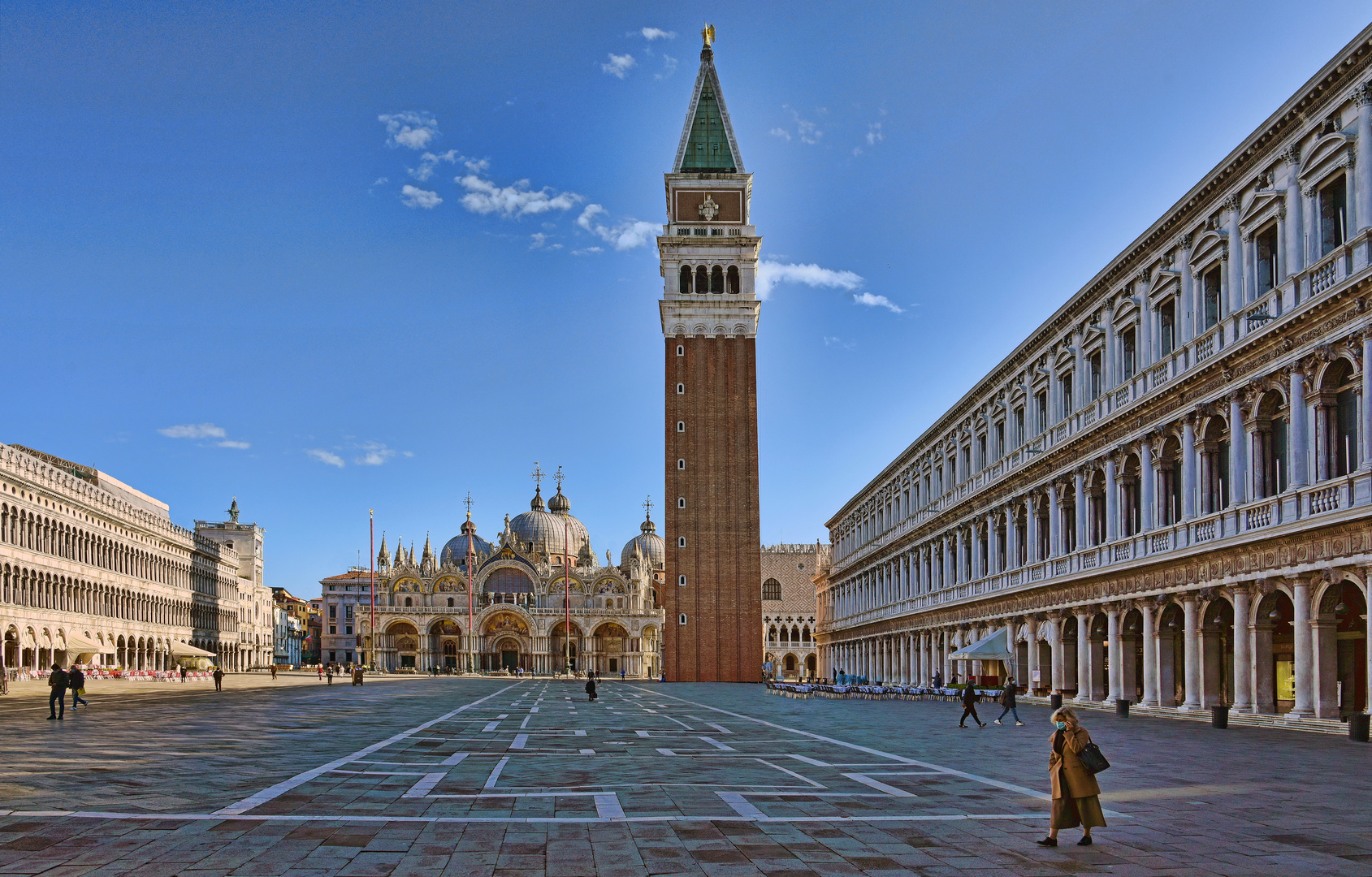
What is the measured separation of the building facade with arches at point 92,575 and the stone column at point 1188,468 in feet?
174

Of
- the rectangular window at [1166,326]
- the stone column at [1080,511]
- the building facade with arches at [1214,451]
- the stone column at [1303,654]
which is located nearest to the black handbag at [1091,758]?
the building facade with arches at [1214,451]

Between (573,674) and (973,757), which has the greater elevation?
(973,757)

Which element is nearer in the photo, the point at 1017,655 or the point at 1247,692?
the point at 1247,692

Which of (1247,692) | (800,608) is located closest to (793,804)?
(1247,692)

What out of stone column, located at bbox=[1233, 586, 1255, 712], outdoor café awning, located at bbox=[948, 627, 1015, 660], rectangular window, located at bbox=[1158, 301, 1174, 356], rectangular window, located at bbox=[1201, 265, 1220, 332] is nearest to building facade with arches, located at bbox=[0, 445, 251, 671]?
outdoor café awning, located at bbox=[948, 627, 1015, 660]

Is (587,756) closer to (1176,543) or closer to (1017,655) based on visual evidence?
(1176,543)

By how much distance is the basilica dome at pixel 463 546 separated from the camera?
5659 inches

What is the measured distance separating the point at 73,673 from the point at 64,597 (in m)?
38.6

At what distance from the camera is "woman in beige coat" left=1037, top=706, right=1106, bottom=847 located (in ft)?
35.0

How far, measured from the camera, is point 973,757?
19.5 m

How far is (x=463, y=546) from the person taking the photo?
14500 centimetres

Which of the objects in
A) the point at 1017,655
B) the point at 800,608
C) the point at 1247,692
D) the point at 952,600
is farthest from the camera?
the point at 800,608

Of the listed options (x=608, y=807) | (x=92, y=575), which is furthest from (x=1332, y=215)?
(x=92, y=575)

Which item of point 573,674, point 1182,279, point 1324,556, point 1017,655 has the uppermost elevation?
point 1182,279
